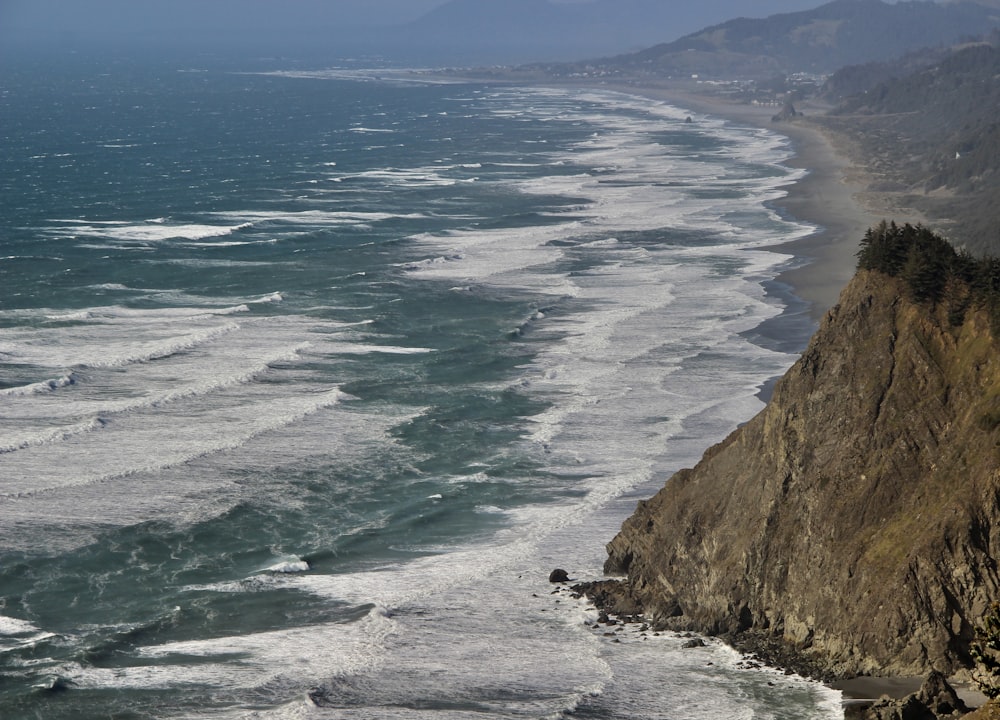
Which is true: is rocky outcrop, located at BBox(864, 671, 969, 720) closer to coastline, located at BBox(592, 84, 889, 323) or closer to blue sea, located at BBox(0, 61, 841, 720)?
blue sea, located at BBox(0, 61, 841, 720)

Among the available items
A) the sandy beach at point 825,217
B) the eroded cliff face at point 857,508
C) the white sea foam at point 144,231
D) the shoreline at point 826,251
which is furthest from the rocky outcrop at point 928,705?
the white sea foam at point 144,231

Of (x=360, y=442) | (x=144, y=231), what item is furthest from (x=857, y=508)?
(x=144, y=231)

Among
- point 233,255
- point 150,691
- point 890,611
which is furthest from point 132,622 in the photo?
point 233,255

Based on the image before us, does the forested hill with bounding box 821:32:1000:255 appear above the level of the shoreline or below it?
above

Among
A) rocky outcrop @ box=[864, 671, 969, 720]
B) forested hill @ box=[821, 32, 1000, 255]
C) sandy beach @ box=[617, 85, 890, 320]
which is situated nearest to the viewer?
rocky outcrop @ box=[864, 671, 969, 720]

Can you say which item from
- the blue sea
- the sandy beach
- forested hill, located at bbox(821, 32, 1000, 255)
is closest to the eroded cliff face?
the blue sea

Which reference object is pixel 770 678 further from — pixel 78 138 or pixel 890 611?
pixel 78 138
